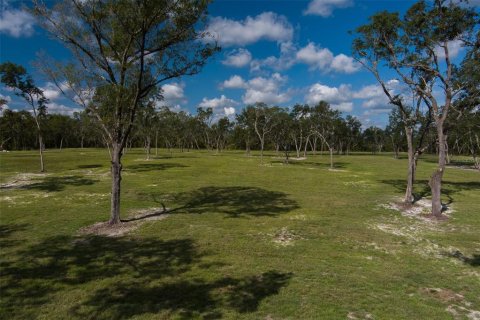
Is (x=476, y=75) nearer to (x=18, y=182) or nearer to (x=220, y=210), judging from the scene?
(x=220, y=210)

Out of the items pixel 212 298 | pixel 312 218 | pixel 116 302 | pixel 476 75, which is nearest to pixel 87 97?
pixel 116 302

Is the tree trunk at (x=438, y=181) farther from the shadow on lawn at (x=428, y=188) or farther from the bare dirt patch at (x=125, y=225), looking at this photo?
the bare dirt patch at (x=125, y=225)

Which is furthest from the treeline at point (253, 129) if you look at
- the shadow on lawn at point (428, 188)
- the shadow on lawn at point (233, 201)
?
the shadow on lawn at point (233, 201)

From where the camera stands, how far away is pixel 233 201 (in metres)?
24.1

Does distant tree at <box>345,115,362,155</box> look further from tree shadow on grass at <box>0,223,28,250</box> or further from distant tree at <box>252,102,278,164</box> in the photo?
tree shadow on grass at <box>0,223,28,250</box>

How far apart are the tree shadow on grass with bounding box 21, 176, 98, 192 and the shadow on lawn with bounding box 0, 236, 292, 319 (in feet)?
53.3

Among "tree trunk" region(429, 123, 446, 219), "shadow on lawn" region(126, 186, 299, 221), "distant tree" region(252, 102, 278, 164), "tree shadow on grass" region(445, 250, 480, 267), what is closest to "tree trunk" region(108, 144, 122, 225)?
"shadow on lawn" region(126, 186, 299, 221)

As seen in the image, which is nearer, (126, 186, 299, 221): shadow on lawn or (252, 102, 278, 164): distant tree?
(126, 186, 299, 221): shadow on lawn

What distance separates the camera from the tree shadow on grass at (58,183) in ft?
91.0

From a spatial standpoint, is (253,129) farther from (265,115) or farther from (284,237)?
(284,237)

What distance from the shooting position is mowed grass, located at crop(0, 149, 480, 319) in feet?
29.3

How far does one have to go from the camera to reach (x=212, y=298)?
930cm

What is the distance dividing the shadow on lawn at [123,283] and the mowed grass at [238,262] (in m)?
0.04

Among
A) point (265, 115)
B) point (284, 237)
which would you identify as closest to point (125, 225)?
point (284, 237)
